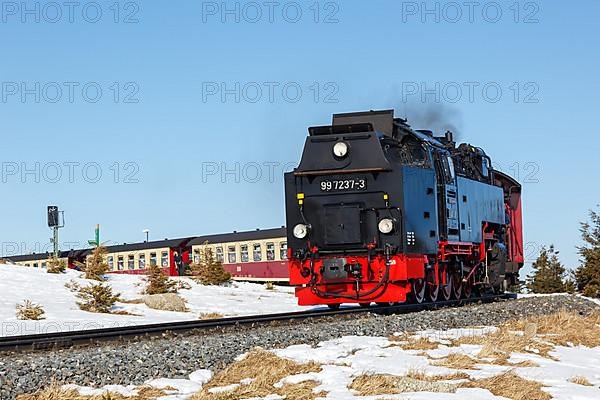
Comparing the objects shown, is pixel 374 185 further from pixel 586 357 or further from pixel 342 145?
pixel 586 357

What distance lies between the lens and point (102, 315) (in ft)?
63.1

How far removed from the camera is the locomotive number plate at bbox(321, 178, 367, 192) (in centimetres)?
1633

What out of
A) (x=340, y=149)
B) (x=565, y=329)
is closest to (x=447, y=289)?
(x=340, y=149)

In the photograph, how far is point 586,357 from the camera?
10328mm

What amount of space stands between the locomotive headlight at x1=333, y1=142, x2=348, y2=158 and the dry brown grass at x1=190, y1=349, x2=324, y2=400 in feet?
25.1

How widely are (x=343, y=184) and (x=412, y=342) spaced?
6.46 m

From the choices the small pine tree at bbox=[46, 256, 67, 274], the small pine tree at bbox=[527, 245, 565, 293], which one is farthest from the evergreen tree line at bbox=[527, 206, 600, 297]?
the small pine tree at bbox=[46, 256, 67, 274]

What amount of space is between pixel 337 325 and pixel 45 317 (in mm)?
8207

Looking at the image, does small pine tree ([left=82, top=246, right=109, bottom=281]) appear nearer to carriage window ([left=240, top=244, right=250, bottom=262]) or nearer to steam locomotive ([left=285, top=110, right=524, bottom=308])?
carriage window ([left=240, top=244, right=250, bottom=262])

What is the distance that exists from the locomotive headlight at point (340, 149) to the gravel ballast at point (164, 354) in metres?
3.61

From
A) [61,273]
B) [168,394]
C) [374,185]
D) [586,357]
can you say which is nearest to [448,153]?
[374,185]

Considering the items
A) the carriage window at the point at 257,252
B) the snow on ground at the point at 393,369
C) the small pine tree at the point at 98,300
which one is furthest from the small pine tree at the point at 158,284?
the snow on ground at the point at 393,369

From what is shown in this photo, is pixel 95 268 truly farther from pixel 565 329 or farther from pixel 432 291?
pixel 565 329

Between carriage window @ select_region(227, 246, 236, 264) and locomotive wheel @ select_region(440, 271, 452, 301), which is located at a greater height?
carriage window @ select_region(227, 246, 236, 264)
